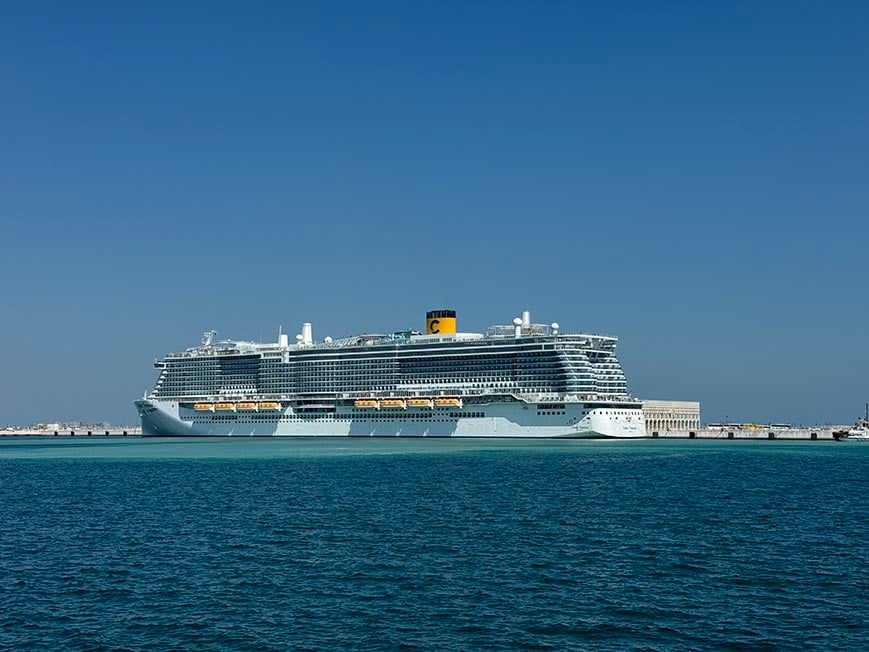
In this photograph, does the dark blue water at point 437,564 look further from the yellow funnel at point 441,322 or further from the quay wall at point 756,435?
the quay wall at point 756,435

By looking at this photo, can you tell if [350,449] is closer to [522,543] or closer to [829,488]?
[829,488]

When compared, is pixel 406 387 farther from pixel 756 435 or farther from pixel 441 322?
pixel 756 435

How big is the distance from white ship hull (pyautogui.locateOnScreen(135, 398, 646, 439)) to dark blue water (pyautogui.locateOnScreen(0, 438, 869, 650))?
46.1 m

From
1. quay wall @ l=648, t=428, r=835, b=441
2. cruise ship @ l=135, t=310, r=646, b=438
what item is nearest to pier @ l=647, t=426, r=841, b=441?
quay wall @ l=648, t=428, r=835, b=441

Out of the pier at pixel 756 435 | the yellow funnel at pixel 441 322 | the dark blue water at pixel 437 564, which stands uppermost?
the yellow funnel at pixel 441 322

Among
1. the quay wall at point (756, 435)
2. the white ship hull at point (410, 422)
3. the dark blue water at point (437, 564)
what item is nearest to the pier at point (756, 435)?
the quay wall at point (756, 435)

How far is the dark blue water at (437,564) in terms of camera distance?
2155 centimetres

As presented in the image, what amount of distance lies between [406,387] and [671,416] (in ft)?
223

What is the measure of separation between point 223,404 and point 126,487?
80347mm

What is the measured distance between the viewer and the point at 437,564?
28688mm

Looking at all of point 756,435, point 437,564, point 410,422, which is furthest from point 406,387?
point 437,564

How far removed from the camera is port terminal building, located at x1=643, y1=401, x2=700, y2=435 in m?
160

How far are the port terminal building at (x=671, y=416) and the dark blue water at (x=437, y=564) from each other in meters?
106

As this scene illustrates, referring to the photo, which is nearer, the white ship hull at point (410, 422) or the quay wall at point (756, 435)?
the white ship hull at point (410, 422)
